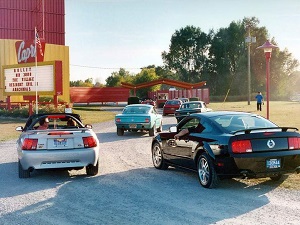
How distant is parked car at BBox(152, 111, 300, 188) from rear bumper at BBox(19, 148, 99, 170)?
2.14 m

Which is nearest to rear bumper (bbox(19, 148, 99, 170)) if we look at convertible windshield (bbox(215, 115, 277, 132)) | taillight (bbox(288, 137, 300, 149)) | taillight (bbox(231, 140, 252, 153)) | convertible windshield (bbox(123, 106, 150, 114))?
convertible windshield (bbox(215, 115, 277, 132))

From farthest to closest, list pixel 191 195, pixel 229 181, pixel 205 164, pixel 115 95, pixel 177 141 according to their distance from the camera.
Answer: pixel 115 95 < pixel 177 141 < pixel 229 181 < pixel 205 164 < pixel 191 195

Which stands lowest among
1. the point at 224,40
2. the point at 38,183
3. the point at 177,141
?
the point at 38,183

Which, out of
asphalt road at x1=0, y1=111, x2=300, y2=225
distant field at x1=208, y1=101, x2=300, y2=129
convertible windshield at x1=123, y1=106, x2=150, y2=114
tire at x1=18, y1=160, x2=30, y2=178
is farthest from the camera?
distant field at x1=208, y1=101, x2=300, y2=129

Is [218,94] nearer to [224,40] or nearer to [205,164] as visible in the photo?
[224,40]

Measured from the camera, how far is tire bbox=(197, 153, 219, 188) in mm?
8336

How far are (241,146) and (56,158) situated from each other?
3768 mm

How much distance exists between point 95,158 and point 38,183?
1263mm

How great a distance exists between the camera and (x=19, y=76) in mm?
35812

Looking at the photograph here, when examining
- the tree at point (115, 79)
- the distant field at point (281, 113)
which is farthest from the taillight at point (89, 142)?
the tree at point (115, 79)

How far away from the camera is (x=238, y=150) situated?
8.05m

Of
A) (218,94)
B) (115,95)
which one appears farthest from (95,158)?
(218,94)

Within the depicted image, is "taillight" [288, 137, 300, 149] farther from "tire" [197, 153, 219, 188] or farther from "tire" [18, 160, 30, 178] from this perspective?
A: "tire" [18, 160, 30, 178]

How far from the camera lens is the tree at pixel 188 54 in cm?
10975
